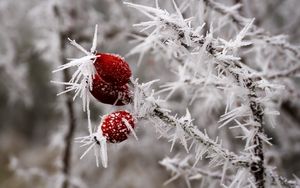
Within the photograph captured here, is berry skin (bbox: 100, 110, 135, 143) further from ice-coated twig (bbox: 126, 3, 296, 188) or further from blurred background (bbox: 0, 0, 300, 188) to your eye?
blurred background (bbox: 0, 0, 300, 188)

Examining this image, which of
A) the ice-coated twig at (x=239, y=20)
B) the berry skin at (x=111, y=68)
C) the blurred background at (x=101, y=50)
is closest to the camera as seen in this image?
the berry skin at (x=111, y=68)

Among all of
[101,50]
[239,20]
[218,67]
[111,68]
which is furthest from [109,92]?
[101,50]

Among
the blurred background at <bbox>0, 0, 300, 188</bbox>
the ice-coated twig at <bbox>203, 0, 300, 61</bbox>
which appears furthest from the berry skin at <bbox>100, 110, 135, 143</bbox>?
the ice-coated twig at <bbox>203, 0, 300, 61</bbox>

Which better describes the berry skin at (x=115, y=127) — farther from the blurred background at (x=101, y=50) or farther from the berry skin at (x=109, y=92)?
the blurred background at (x=101, y=50)

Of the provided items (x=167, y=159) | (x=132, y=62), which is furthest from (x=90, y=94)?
(x=132, y=62)

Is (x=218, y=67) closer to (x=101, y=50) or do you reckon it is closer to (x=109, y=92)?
(x=109, y=92)

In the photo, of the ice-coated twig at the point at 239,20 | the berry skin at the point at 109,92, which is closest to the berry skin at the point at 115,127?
the berry skin at the point at 109,92

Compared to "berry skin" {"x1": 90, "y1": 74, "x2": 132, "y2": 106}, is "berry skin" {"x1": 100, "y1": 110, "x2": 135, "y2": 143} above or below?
below
